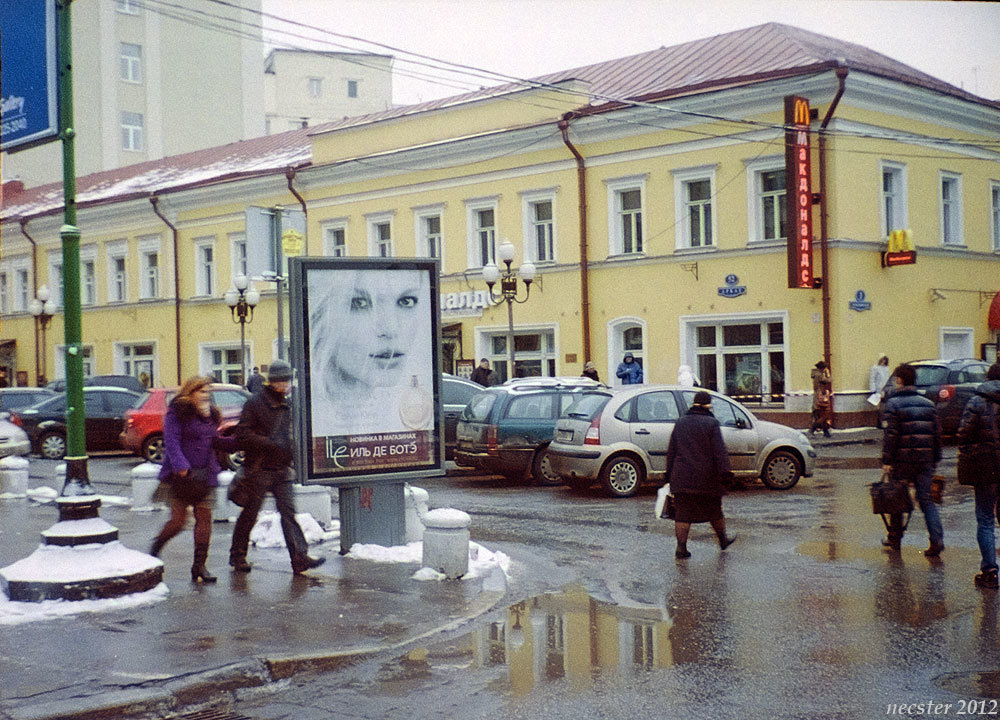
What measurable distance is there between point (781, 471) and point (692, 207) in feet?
43.1

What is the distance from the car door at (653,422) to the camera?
54.5 feet

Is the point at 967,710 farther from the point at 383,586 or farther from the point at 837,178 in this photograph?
the point at 837,178

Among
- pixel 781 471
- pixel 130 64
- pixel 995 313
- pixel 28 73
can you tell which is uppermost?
pixel 130 64

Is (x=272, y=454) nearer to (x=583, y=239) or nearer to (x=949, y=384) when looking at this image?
(x=949, y=384)

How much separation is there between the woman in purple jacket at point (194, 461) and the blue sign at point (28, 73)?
92.5 inches

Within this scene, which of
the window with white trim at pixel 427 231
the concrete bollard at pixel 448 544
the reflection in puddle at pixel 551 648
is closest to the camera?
the reflection in puddle at pixel 551 648

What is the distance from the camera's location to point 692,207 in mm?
29047

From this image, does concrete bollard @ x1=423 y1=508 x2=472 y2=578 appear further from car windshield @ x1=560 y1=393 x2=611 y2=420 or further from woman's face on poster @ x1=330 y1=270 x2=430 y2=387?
car windshield @ x1=560 y1=393 x2=611 y2=420

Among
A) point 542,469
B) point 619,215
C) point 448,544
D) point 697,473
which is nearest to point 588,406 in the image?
point 542,469

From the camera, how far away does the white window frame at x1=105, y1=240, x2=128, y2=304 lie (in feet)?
145

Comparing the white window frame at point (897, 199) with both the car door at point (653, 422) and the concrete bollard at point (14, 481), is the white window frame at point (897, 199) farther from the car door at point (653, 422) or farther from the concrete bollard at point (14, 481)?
the concrete bollard at point (14, 481)

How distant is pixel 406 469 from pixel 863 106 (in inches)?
779

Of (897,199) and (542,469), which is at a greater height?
(897,199)

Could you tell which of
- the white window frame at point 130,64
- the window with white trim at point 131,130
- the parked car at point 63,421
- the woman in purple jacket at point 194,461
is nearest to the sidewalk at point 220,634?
the woman in purple jacket at point 194,461
